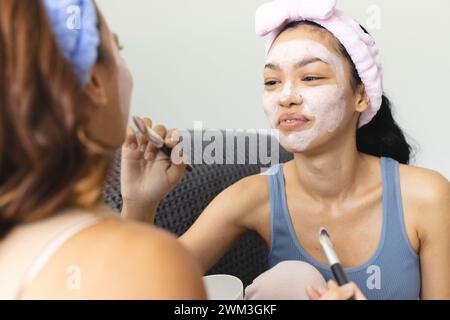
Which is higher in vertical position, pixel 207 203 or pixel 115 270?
pixel 115 270

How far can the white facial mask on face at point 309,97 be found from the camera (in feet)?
3.32

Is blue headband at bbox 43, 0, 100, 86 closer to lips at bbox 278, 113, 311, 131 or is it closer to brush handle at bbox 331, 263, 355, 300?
brush handle at bbox 331, 263, 355, 300

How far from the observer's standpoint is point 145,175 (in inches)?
39.9

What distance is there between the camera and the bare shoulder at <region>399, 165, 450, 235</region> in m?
1.01

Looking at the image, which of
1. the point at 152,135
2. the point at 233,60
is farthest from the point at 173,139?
the point at 233,60

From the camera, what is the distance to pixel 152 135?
958 millimetres

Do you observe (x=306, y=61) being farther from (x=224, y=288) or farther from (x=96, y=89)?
(x=96, y=89)

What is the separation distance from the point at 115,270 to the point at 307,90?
592 millimetres

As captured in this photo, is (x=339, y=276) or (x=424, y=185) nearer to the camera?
(x=339, y=276)

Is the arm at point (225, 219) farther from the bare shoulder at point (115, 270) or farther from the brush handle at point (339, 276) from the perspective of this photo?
the bare shoulder at point (115, 270)

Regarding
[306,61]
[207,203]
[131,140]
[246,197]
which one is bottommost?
[207,203]

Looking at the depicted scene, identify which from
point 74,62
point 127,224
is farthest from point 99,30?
point 127,224
